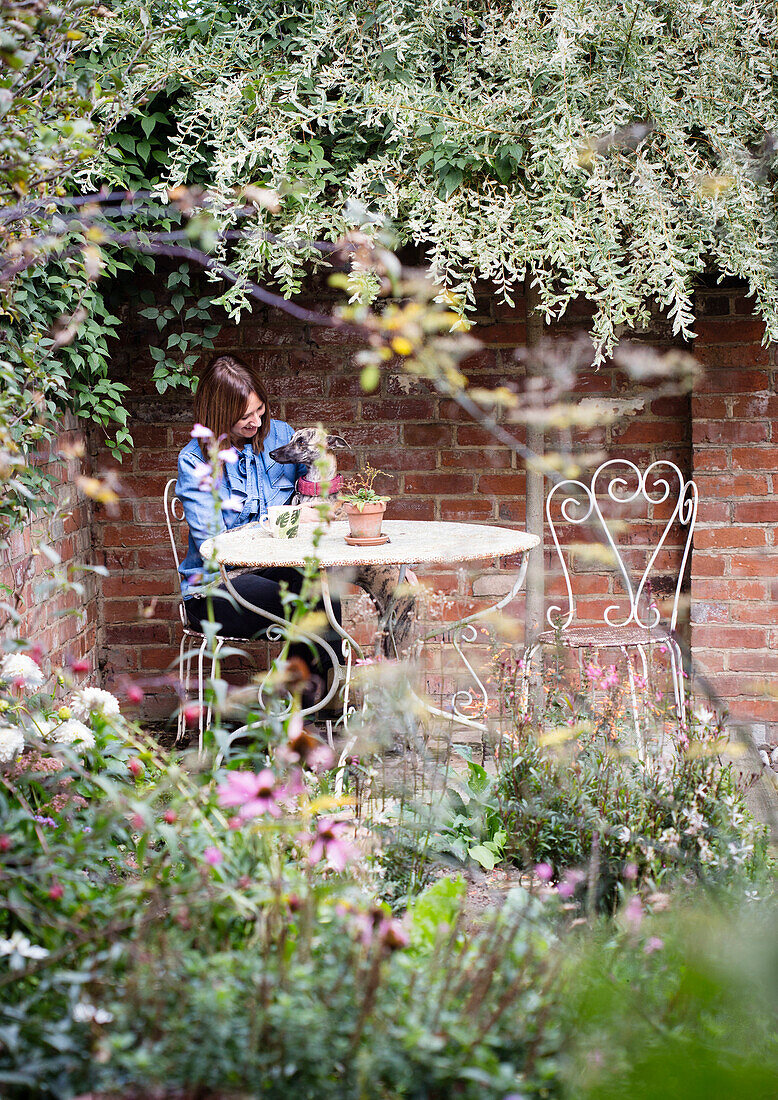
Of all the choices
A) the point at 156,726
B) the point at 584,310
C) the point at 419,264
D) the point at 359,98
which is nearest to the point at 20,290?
the point at 359,98

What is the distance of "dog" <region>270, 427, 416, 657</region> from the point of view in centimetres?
292

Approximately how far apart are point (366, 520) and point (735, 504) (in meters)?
1.53

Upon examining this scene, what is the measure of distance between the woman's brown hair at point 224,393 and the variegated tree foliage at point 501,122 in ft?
0.96

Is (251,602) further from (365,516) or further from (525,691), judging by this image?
(525,691)

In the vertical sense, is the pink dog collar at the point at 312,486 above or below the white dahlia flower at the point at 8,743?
above

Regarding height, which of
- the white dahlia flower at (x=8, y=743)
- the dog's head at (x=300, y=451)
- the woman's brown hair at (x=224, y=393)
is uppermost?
the woman's brown hair at (x=224, y=393)

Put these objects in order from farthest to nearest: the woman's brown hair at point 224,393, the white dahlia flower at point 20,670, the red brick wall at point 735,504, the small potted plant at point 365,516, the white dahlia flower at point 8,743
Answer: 1. the red brick wall at point 735,504
2. the woman's brown hair at point 224,393
3. the small potted plant at point 365,516
4. the white dahlia flower at point 20,670
5. the white dahlia flower at point 8,743

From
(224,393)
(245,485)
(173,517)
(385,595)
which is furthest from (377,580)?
Answer: (173,517)

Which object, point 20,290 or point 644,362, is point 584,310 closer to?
point 644,362

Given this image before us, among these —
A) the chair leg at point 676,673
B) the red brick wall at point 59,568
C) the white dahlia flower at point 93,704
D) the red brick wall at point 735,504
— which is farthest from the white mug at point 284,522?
the red brick wall at point 735,504

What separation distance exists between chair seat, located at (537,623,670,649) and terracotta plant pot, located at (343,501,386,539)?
1.94ft

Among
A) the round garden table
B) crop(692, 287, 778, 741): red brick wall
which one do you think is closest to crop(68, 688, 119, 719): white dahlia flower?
the round garden table

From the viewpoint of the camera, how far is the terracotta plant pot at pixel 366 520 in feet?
8.62

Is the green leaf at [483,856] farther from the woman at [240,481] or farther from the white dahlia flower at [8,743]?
the woman at [240,481]
